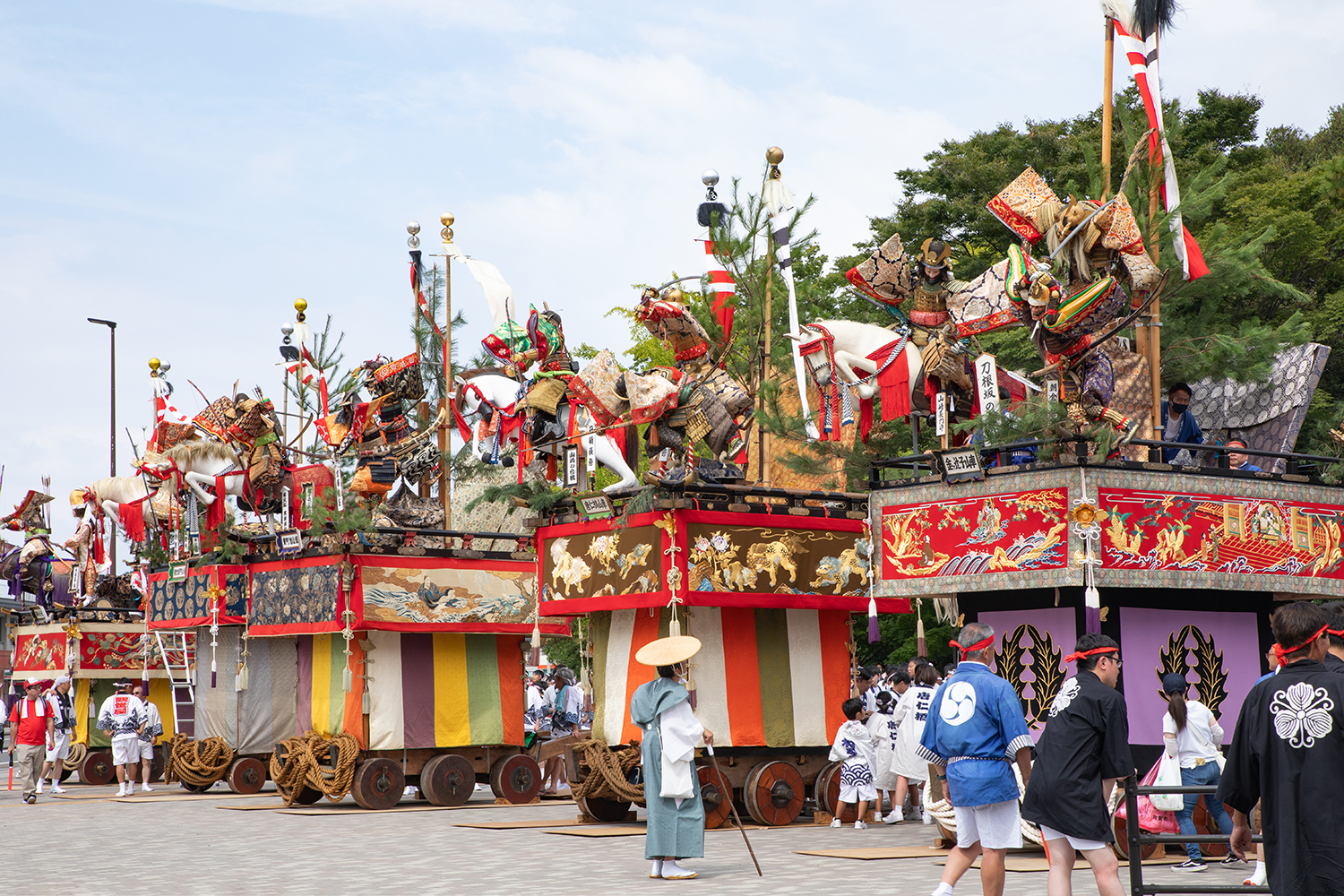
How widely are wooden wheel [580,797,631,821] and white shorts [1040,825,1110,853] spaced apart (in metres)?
7.81

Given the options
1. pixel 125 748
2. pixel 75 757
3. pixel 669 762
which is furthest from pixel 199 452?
pixel 669 762

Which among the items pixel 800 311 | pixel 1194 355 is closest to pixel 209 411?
pixel 800 311

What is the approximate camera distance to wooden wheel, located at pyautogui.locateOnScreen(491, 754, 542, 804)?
58.7 ft

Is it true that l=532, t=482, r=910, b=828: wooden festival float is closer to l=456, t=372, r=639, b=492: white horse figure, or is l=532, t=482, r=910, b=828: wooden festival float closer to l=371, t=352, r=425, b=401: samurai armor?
l=456, t=372, r=639, b=492: white horse figure

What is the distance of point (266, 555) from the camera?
764 inches

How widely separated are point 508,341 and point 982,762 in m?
9.35

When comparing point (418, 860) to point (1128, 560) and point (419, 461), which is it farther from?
point (419, 461)

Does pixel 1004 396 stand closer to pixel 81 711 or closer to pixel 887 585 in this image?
pixel 887 585

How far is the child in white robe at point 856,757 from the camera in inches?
551

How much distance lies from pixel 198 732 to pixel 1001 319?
1393 cm

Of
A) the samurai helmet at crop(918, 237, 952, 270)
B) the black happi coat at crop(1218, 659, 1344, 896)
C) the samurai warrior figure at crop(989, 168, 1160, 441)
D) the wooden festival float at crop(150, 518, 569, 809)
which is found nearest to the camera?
the black happi coat at crop(1218, 659, 1344, 896)

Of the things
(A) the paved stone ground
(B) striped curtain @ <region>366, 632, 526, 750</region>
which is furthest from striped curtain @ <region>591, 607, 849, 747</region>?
(B) striped curtain @ <region>366, 632, 526, 750</region>

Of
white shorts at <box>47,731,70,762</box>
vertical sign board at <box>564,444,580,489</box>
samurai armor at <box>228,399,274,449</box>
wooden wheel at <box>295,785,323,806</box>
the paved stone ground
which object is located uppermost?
samurai armor at <box>228,399,274,449</box>

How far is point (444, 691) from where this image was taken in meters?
17.9
